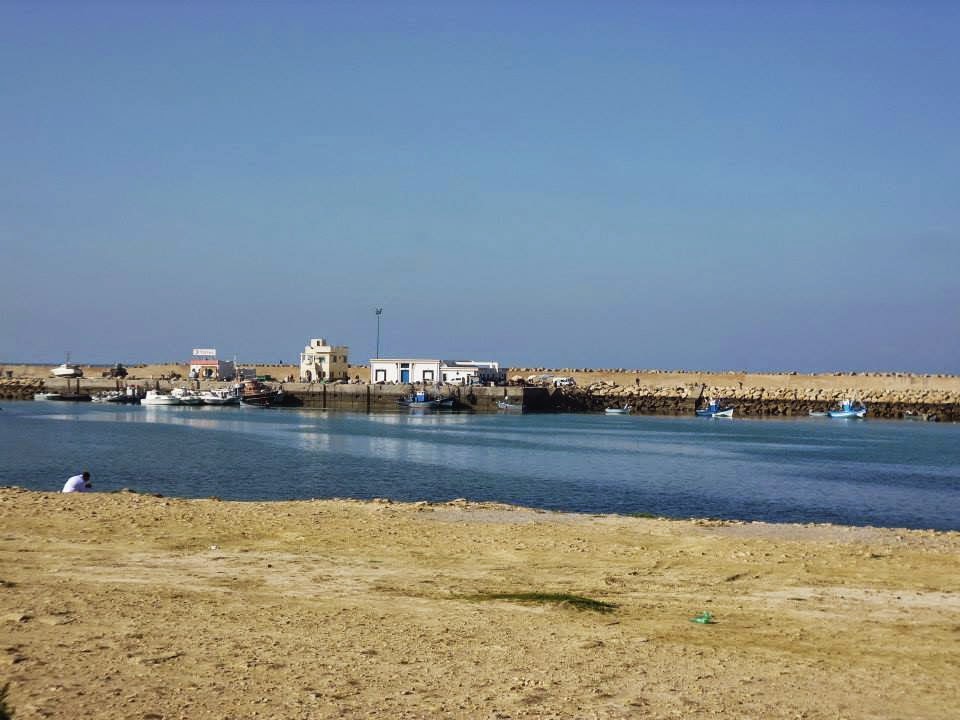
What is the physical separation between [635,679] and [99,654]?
5.64 m

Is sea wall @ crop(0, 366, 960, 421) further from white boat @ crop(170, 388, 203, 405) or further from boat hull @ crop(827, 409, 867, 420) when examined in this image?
white boat @ crop(170, 388, 203, 405)

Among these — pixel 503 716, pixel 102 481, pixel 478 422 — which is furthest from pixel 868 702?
pixel 478 422

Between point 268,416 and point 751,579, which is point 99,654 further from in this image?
point 268,416

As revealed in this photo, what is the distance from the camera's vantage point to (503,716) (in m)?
9.93

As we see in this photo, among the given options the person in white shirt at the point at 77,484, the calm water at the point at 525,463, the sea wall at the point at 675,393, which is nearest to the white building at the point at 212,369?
the sea wall at the point at 675,393

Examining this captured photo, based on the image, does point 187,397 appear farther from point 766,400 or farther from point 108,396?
point 766,400

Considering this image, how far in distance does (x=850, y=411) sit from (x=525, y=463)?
237 ft

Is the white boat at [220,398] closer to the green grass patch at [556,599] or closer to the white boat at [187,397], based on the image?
the white boat at [187,397]

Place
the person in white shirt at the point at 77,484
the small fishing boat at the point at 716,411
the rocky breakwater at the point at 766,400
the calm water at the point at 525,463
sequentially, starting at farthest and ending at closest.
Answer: the rocky breakwater at the point at 766,400
the small fishing boat at the point at 716,411
the calm water at the point at 525,463
the person in white shirt at the point at 77,484

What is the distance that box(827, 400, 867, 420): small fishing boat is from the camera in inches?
4390

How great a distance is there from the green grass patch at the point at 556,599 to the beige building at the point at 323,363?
117925 millimetres

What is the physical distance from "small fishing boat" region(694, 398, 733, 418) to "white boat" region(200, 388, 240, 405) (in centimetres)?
4937

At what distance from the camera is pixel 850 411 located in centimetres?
11238

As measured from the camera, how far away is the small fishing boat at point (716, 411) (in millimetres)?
111750
